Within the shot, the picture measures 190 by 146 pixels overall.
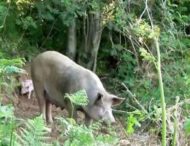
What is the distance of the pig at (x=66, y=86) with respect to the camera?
798 centimetres

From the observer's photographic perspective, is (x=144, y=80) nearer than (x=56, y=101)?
No

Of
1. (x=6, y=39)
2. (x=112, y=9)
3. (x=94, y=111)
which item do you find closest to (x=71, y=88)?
(x=94, y=111)

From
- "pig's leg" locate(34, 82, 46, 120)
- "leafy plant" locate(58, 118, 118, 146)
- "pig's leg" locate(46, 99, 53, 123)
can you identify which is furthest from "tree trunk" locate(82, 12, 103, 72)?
"leafy plant" locate(58, 118, 118, 146)

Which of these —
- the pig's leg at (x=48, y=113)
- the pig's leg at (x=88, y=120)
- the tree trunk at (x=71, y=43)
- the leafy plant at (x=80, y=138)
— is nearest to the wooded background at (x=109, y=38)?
the tree trunk at (x=71, y=43)

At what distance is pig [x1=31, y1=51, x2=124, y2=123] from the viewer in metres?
7.98

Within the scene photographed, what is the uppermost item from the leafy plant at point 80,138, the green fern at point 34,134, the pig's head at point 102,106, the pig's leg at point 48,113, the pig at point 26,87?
the green fern at point 34,134

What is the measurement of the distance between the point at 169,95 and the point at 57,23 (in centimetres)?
267

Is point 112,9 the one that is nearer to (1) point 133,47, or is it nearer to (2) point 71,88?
(1) point 133,47

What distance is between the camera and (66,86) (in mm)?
8547

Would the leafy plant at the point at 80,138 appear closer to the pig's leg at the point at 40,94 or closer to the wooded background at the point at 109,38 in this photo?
the pig's leg at the point at 40,94

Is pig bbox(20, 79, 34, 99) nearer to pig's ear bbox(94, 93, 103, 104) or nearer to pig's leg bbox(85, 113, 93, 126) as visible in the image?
pig's leg bbox(85, 113, 93, 126)

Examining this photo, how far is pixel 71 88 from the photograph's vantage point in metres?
8.37

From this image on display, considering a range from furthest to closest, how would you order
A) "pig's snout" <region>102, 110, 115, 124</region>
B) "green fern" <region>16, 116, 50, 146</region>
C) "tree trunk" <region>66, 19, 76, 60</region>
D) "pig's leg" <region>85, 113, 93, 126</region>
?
"tree trunk" <region>66, 19, 76, 60</region> → "pig's leg" <region>85, 113, 93, 126</region> → "pig's snout" <region>102, 110, 115, 124</region> → "green fern" <region>16, 116, 50, 146</region>

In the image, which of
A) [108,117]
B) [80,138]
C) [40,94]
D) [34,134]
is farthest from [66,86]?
[34,134]
